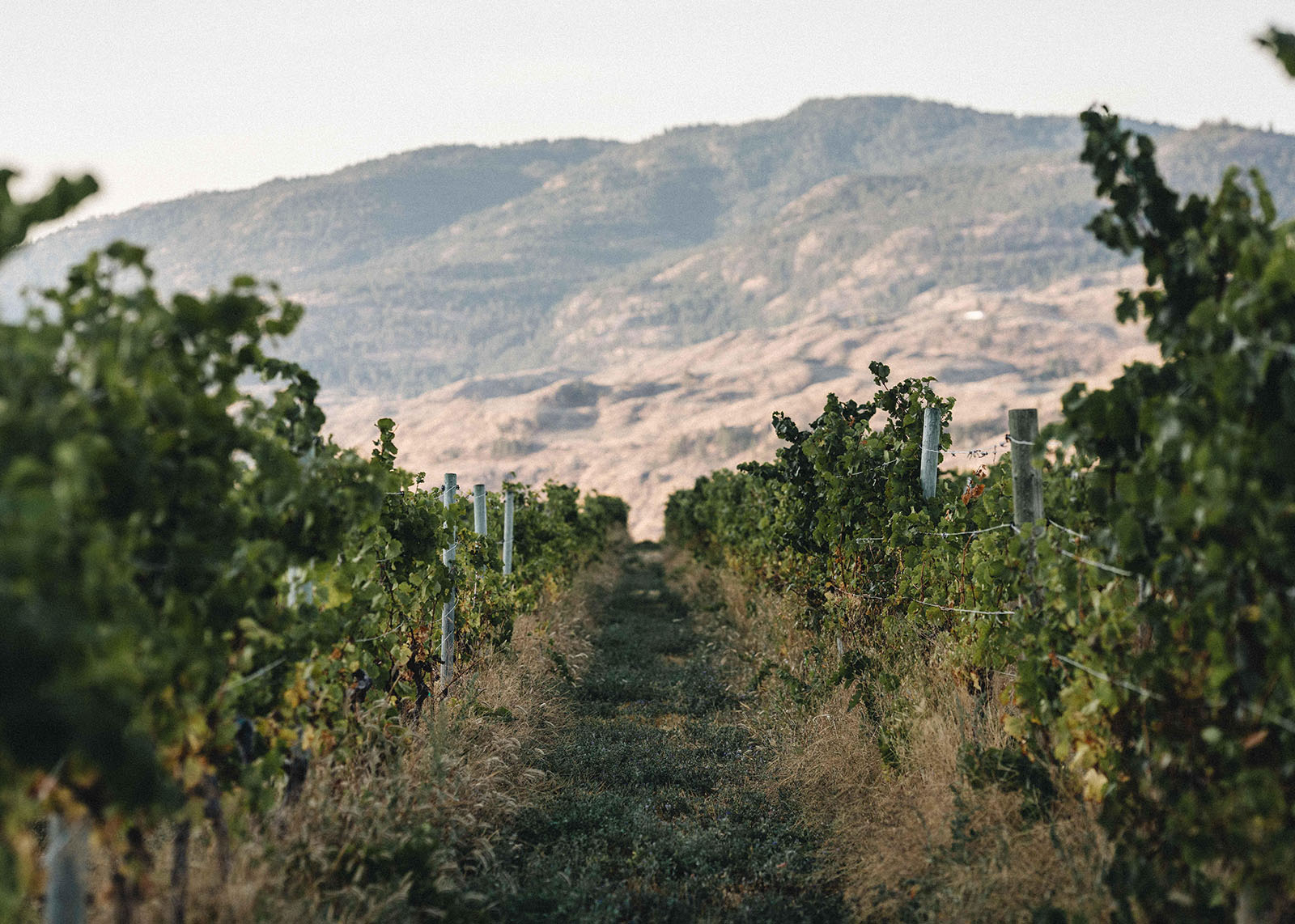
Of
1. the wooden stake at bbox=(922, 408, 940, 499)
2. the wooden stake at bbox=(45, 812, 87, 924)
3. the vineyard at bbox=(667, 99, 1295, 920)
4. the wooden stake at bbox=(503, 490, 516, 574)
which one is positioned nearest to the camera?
the wooden stake at bbox=(45, 812, 87, 924)

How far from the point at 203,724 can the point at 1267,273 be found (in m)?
3.07

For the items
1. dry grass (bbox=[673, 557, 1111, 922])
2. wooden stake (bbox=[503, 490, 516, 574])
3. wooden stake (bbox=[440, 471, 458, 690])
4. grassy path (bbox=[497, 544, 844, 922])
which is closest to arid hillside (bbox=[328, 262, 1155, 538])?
wooden stake (bbox=[503, 490, 516, 574])

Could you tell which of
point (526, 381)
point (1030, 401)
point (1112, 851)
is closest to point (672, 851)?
point (1112, 851)

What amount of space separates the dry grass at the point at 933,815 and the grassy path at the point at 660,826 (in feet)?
0.72

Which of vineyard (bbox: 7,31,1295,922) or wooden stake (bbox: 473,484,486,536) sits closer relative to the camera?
vineyard (bbox: 7,31,1295,922)

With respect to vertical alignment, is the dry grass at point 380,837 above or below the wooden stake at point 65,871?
below

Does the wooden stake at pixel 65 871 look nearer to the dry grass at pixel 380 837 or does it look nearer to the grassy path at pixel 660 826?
the dry grass at pixel 380 837

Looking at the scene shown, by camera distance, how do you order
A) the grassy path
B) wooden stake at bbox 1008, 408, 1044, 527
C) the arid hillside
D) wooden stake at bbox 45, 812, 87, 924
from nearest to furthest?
wooden stake at bbox 45, 812, 87, 924 < the grassy path < wooden stake at bbox 1008, 408, 1044, 527 < the arid hillside

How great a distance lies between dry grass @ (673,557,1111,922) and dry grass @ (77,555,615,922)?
165cm

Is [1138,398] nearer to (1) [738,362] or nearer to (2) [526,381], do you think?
(1) [738,362]

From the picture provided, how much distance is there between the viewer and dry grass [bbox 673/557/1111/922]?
373cm

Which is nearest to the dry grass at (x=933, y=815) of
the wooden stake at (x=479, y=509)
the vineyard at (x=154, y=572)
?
the vineyard at (x=154, y=572)

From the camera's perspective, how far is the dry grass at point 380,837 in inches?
129

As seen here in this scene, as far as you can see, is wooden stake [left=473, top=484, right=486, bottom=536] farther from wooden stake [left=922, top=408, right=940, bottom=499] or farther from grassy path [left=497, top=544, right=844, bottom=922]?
wooden stake [left=922, top=408, right=940, bottom=499]
